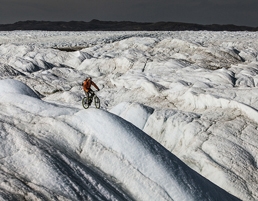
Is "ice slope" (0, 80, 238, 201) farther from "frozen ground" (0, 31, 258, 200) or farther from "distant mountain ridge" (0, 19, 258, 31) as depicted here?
"distant mountain ridge" (0, 19, 258, 31)

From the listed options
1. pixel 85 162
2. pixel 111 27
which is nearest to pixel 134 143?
pixel 85 162

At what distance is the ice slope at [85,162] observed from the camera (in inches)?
341

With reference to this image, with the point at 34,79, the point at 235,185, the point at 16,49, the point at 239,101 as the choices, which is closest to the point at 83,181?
the point at 235,185

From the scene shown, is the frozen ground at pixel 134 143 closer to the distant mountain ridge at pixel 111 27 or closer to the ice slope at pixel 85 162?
the ice slope at pixel 85 162

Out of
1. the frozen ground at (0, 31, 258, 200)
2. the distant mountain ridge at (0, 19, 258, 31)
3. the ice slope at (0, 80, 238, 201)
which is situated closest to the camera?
the ice slope at (0, 80, 238, 201)

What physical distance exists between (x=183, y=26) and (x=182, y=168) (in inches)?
6695

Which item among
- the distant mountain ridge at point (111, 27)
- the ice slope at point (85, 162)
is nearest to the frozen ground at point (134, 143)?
the ice slope at point (85, 162)

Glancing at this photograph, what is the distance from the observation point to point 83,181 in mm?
9008

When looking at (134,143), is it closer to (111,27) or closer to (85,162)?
(85,162)

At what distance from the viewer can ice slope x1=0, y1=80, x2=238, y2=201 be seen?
866cm

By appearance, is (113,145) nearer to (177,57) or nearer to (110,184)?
(110,184)

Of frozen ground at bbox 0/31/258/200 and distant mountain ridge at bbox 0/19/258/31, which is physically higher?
frozen ground at bbox 0/31/258/200

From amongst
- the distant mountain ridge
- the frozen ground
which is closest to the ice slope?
the frozen ground

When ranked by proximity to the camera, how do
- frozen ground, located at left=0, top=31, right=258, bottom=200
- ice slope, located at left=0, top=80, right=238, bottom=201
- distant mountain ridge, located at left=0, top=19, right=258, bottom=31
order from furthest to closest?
distant mountain ridge, located at left=0, top=19, right=258, bottom=31 < frozen ground, located at left=0, top=31, right=258, bottom=200 < ice slope, located at left=0, top=80, right=238, bottom=201
